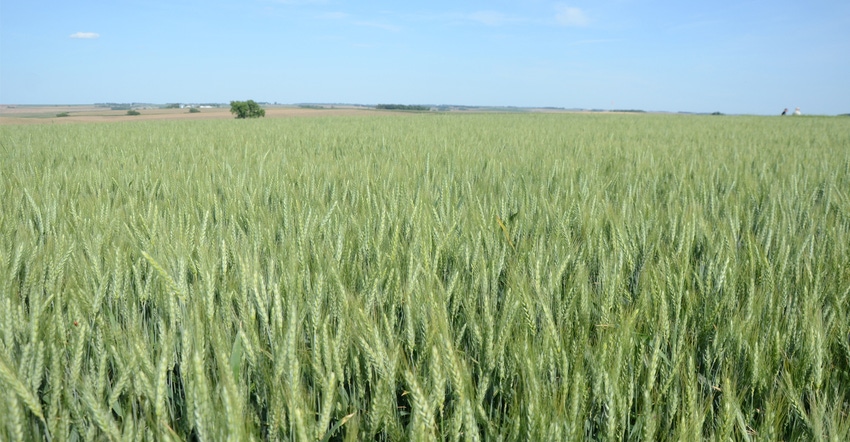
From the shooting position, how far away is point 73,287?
3.76 ft

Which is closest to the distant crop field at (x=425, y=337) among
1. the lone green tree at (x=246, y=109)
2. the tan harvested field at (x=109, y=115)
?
the tan harvested field at (x=109, y=115)

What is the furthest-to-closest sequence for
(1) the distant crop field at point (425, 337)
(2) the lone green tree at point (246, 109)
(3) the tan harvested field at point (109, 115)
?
(2) the lone green tree at point (246, 109) < (3) the tan harvested field at point (109, 115) < (1) the distant crop field at point (425, 337)

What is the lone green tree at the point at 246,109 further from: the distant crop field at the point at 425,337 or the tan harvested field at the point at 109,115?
the distant crop field at the point at 425,337

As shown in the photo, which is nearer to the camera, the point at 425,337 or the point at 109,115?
the point at 425,337

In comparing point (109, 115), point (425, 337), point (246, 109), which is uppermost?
point (246, 109)

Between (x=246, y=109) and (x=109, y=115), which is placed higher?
(x=246, y=109)

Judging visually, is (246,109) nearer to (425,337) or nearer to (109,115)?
(109,115)

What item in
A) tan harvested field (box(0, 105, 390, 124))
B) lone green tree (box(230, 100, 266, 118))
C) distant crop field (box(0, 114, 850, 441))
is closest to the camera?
distant crop field (box(0, 114, 850, 441))

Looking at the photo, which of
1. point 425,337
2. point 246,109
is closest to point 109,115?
point 246,109

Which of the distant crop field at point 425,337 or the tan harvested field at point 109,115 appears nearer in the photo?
the distant crop field at point 425,337

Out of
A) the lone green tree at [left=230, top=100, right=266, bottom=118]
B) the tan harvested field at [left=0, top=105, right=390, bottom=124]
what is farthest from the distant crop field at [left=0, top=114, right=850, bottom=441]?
the lone green tree at [left=230, top=100, right=266, bottom=118]

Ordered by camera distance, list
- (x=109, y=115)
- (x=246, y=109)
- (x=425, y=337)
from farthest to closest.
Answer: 1. (x=246, y=109)
2. (x=109, y=115)
3. (x=425, y=337)

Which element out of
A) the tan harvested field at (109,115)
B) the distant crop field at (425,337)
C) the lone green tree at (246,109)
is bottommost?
the distant crop field at (425,337)

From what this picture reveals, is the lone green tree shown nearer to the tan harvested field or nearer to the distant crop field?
the tan harvested field
